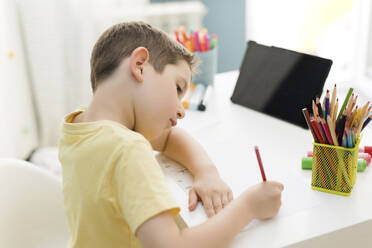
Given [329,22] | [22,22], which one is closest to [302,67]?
[329,22]

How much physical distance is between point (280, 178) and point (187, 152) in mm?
190

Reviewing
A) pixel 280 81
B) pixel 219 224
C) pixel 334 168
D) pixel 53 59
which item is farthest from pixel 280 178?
pixel 53 59

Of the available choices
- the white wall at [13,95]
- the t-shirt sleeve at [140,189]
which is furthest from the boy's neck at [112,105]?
the white wall at [13,95]

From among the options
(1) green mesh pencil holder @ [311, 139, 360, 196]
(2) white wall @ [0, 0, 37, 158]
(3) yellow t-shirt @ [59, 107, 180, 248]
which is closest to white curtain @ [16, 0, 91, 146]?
(2) white wall @ [0, 0, 37, 158]

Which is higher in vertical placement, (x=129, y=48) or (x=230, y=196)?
(x=129, y=48)

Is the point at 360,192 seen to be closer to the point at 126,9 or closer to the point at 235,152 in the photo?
the point at 235,152

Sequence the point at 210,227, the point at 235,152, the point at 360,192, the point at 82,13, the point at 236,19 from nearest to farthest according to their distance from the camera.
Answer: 1. the point at 210,227
2. the point at 360,192
3. the point at 235,152
4. the point at 82,13
5. the point at 236,19

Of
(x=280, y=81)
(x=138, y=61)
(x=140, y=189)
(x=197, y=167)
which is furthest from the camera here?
(x=280, y=81)

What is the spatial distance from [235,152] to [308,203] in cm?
22

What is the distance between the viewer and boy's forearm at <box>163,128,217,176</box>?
870mm

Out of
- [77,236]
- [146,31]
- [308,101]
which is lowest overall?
[77,236]

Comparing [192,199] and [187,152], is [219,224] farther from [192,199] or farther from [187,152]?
[187,152]

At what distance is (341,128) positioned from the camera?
0.76 m

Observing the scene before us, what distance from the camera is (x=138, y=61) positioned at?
75cm
